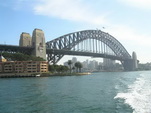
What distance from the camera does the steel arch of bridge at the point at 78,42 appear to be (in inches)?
4449

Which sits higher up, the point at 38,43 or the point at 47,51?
the point at 38,43

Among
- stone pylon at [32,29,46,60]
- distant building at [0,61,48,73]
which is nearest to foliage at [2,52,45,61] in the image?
distant building at [0,61,48,73]

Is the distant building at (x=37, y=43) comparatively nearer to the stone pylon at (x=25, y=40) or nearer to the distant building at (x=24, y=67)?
the stone pylon at (x=25, y=40)

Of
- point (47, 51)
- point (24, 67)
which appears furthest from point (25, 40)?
point (24, 67)

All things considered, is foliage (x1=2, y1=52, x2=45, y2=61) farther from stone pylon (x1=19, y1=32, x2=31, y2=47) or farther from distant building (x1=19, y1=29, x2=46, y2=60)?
stone pylon (x1=19, y1=32, x2=31, y2=47)

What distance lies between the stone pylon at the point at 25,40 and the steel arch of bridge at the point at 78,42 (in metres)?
10.1

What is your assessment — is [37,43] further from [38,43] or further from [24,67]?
[24,67]

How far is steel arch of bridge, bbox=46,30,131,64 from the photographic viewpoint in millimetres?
113000

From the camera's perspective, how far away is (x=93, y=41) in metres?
139

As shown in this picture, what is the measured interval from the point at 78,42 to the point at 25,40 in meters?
34.6

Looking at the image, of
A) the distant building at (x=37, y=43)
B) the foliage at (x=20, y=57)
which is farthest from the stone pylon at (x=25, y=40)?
the foliage at (x=20, y=57)

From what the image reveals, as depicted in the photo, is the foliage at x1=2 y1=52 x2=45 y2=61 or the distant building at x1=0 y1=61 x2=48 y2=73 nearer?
the distant building at x1=0 y1=61 x2=48 y2=73

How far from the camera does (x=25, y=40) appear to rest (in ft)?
347

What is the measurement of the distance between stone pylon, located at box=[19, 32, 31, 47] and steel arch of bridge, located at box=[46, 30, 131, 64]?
399 inches
